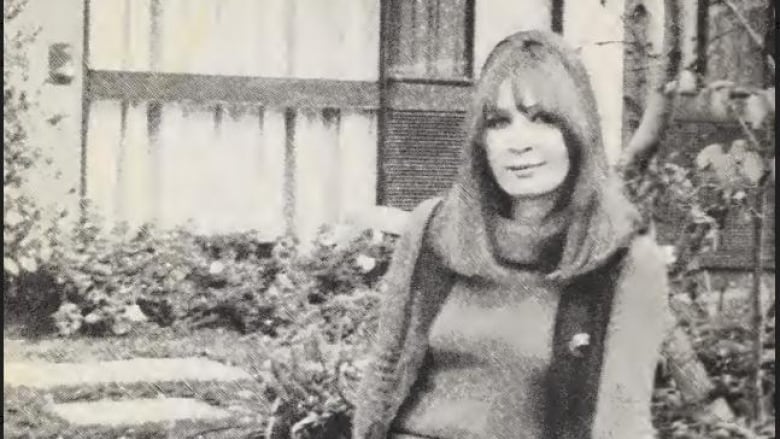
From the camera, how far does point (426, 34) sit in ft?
7.94

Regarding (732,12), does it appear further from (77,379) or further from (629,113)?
(77,379)

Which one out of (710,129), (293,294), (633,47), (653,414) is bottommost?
(653,414)

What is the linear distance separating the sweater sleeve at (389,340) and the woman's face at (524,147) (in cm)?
20

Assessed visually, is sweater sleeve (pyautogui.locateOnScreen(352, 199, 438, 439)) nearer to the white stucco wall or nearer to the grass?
the grass

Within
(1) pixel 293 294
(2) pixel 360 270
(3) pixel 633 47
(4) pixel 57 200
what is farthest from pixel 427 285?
(4) pixel 57 200

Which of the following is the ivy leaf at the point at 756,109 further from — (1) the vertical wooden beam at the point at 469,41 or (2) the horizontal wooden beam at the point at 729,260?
(1) the vertical wooden beam at the point at 469,41

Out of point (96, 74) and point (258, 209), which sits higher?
point (96, 74)

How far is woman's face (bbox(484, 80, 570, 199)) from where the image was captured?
2.22 metres

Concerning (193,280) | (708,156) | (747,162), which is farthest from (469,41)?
(193,280)

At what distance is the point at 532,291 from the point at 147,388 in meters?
0.98

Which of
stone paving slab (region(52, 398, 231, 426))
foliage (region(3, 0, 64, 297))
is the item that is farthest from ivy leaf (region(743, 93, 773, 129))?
foliage (region(3, 0, 64, 297))

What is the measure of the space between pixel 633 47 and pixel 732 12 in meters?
0.29

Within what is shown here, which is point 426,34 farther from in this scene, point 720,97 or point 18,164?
point 18,164

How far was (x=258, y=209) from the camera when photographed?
2.38 m
